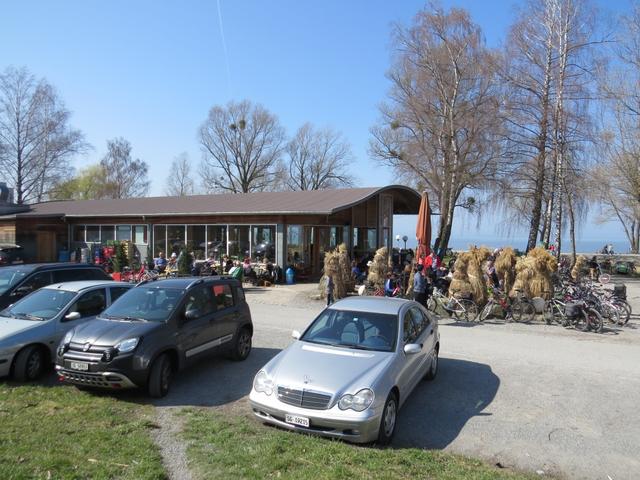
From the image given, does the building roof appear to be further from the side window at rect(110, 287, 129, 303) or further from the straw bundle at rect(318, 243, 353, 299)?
the side window at rect(110, 287, 129, 303)

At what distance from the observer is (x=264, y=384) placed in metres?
5.74

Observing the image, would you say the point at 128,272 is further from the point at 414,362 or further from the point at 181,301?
the point at 414,362

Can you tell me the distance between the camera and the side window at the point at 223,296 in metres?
8.55

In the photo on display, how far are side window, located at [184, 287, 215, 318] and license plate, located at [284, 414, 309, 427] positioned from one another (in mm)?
2917

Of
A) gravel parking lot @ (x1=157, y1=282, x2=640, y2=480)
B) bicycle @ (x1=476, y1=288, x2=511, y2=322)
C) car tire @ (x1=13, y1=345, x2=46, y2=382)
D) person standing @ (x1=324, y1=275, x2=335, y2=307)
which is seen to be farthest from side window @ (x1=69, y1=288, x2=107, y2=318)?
bicycle @ (x1=476, y1=288, x2=511, y2=322)

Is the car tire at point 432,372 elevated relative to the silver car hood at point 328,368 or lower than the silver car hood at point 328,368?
lower

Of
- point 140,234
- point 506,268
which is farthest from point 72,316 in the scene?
point 140,234

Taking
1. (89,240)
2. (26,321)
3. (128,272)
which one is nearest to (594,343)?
(26,321)

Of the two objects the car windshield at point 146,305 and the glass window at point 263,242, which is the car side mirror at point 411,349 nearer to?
the car windshield at point 146,305

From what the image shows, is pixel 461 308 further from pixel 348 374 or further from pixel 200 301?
pixel 348 374

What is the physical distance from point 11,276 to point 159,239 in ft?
52.7

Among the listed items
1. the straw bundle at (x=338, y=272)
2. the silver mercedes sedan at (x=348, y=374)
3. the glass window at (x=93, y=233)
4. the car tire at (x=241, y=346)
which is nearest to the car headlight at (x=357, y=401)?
the silver mercedes sedan at (x=348, y=374)

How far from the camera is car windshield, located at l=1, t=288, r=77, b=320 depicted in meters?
8.12

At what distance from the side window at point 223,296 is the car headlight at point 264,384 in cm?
Answer: 283
